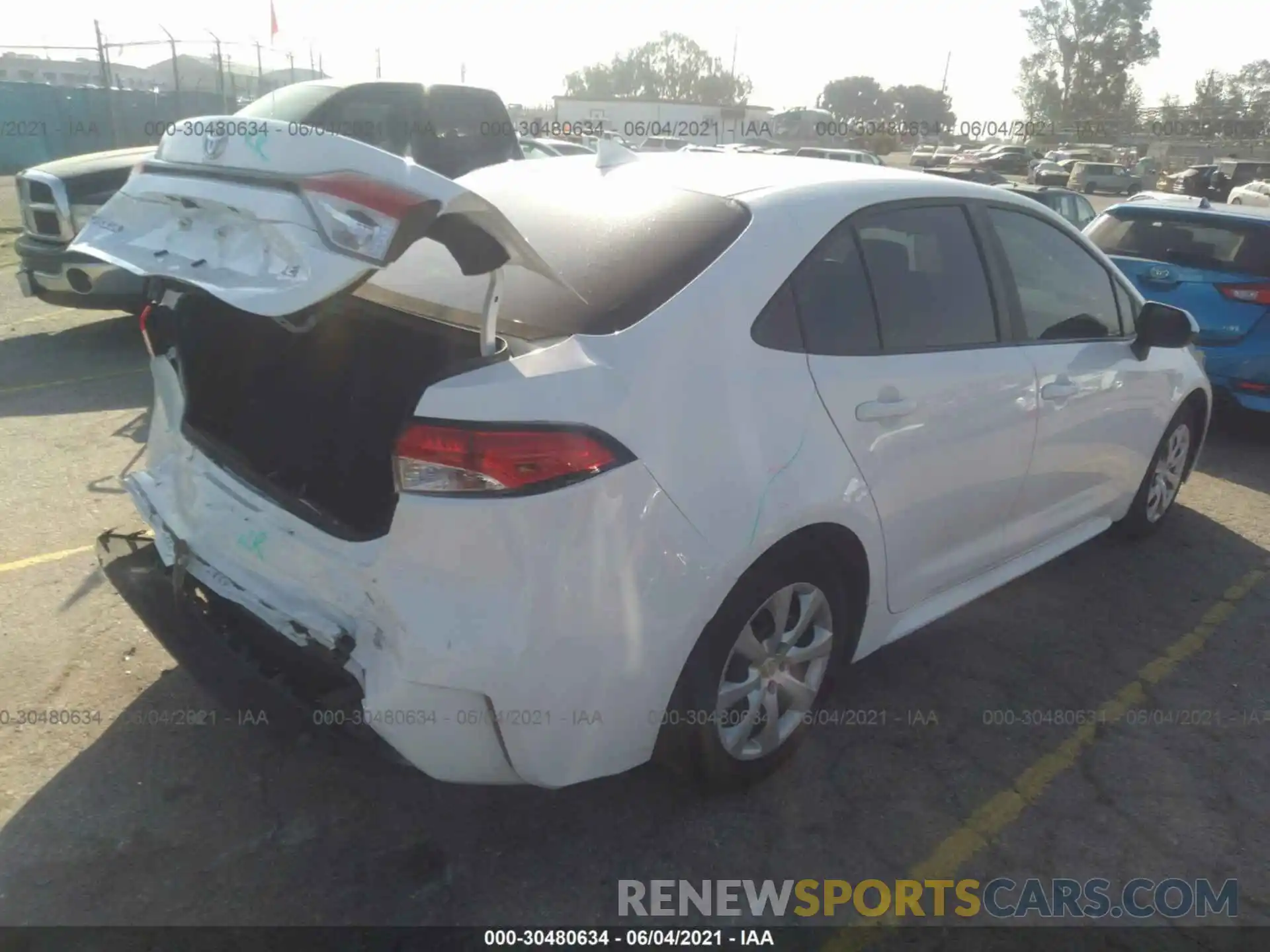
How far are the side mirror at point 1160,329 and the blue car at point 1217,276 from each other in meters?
2.44

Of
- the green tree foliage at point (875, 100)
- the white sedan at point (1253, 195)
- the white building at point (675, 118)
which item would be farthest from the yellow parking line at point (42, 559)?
Result: the green tree foliage at point (875, 100)

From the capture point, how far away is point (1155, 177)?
135ft

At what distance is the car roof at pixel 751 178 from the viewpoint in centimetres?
296

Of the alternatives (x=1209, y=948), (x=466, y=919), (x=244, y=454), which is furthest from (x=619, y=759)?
(x=1209, y=948)

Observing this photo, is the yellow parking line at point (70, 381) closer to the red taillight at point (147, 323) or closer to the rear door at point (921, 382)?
the red taillight at point (147, 323)

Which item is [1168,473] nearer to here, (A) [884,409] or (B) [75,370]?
(A) [884,409]

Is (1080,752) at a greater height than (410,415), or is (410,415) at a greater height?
(410,415)

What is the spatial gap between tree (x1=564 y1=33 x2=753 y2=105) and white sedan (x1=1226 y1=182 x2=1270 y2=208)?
186 ft

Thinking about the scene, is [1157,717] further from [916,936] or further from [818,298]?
[818,298]

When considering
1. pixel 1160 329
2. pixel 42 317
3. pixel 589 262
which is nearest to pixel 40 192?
pixel 42 317

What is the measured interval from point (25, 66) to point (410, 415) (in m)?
38.4

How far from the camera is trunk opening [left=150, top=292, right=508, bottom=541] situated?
2506 millimetres

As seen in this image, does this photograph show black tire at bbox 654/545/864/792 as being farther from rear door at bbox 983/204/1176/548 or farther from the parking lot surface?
rear door at bbox 983/204/1176/548

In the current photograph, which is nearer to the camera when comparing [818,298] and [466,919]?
[466,919]
